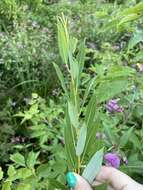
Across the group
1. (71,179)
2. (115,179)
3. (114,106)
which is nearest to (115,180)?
(115,179)

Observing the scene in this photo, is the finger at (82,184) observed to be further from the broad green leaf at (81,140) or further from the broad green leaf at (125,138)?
the broad green leaf at (125,138)

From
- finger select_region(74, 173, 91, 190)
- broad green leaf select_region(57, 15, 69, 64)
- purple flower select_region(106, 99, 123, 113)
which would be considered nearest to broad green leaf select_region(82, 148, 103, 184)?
finger select_region(74, 173, 91, 190)

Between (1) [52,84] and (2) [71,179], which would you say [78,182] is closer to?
(2) [71,179]

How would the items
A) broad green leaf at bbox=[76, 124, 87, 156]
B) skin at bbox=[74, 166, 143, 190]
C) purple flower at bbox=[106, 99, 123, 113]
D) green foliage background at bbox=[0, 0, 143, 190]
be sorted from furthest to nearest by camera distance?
purple flower at bbox=[106, 99, 123, 113] < green foliage background at bbox=[0, 0, 143, 190] < skin at bbox=[74, 166, 143, 190] < broad green leaf at bbox=[76, 124, 87, 156]

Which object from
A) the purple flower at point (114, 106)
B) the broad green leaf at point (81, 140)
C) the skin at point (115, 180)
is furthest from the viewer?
the purple flower at point (114, 106)

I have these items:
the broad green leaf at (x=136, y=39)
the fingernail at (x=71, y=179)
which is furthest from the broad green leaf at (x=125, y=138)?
the fingernail at (x=71, y=179)

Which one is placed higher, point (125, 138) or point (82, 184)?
point (82, 184)

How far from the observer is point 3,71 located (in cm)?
344

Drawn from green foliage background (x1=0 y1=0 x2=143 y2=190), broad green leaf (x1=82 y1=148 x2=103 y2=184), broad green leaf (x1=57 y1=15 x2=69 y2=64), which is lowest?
green foliage background (x1=0 y1=0 x2=143 y2=190)

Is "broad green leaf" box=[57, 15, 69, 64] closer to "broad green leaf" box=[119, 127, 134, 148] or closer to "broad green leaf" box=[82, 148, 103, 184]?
"broad green leaf" box=[82, 148, 103, 184]

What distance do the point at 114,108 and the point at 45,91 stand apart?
1.66 meters

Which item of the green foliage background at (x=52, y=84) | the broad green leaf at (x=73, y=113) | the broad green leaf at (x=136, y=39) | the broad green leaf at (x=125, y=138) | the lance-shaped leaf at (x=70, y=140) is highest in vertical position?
the broad green leaf at (x=136, y=39)

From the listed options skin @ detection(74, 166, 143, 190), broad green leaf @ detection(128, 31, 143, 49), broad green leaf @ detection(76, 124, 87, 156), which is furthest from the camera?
broad green leaf @ detection(128, 31, 143, 49)

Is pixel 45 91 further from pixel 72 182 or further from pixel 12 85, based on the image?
pixel 72 182
